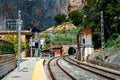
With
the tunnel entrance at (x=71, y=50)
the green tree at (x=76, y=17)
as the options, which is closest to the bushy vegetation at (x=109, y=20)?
the tunnel entrance at (x=71, y=50)

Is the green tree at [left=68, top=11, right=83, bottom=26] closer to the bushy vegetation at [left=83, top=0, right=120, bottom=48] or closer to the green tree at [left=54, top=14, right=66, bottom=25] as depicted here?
the green tree at [left=54, top=14, right=66, bottom=25]

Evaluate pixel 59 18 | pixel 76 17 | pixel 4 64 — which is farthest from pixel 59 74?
pixel 76 17

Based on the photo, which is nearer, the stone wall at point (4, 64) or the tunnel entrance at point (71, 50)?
the stone wall at point (4, 64)

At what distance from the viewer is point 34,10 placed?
148 meters

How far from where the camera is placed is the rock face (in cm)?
14150

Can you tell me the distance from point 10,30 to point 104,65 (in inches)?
2198

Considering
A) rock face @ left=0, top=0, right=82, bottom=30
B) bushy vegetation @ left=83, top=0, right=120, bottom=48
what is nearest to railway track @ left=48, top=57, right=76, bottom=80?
bushy vegetation @ left=83, top=0, right=120, bottom=48

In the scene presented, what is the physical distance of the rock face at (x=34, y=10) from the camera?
14150 centimetres

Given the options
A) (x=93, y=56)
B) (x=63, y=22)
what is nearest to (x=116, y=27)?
(x=93, y=56)

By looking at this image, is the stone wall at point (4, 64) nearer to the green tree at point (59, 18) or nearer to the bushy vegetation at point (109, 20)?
the bushy vegetation at point (109, 20)

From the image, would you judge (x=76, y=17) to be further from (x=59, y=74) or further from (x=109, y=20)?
(x=59, y=74)

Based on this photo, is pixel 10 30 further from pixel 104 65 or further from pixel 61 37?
pixel 104 65

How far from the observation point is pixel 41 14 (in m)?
148

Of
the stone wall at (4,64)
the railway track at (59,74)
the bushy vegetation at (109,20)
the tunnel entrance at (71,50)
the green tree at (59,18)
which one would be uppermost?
the green tree at (59,18)
